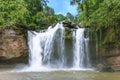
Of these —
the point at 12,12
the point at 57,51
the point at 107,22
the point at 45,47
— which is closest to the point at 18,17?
the point at 12,12

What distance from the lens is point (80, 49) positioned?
23047 millimetres

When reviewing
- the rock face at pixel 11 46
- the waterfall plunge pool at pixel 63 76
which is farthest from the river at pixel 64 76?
the rock face at pixel 11 46

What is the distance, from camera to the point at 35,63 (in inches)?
917

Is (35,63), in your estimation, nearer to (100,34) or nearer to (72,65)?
(72,65)

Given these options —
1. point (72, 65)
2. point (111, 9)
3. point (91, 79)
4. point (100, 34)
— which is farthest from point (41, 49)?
point (91, 79)

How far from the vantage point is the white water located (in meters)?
22.8

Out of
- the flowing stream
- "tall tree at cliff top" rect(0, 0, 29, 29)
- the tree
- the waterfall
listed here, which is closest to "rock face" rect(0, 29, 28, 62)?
the flowing stream

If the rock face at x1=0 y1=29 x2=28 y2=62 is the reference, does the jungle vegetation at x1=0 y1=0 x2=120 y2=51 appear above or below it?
above

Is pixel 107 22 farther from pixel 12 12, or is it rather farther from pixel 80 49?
pixel 12 12

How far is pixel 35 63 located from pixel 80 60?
3.78 meters

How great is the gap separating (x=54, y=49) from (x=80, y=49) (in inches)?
86.1

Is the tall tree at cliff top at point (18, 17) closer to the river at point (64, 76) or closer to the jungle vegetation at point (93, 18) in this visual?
the jungle vegetation at point (93, 18)

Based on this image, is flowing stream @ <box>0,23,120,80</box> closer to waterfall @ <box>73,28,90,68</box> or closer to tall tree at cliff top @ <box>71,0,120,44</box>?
waterfall @ <box>73,28,90,68</box>

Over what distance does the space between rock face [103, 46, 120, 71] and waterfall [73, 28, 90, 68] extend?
70.2 inches
